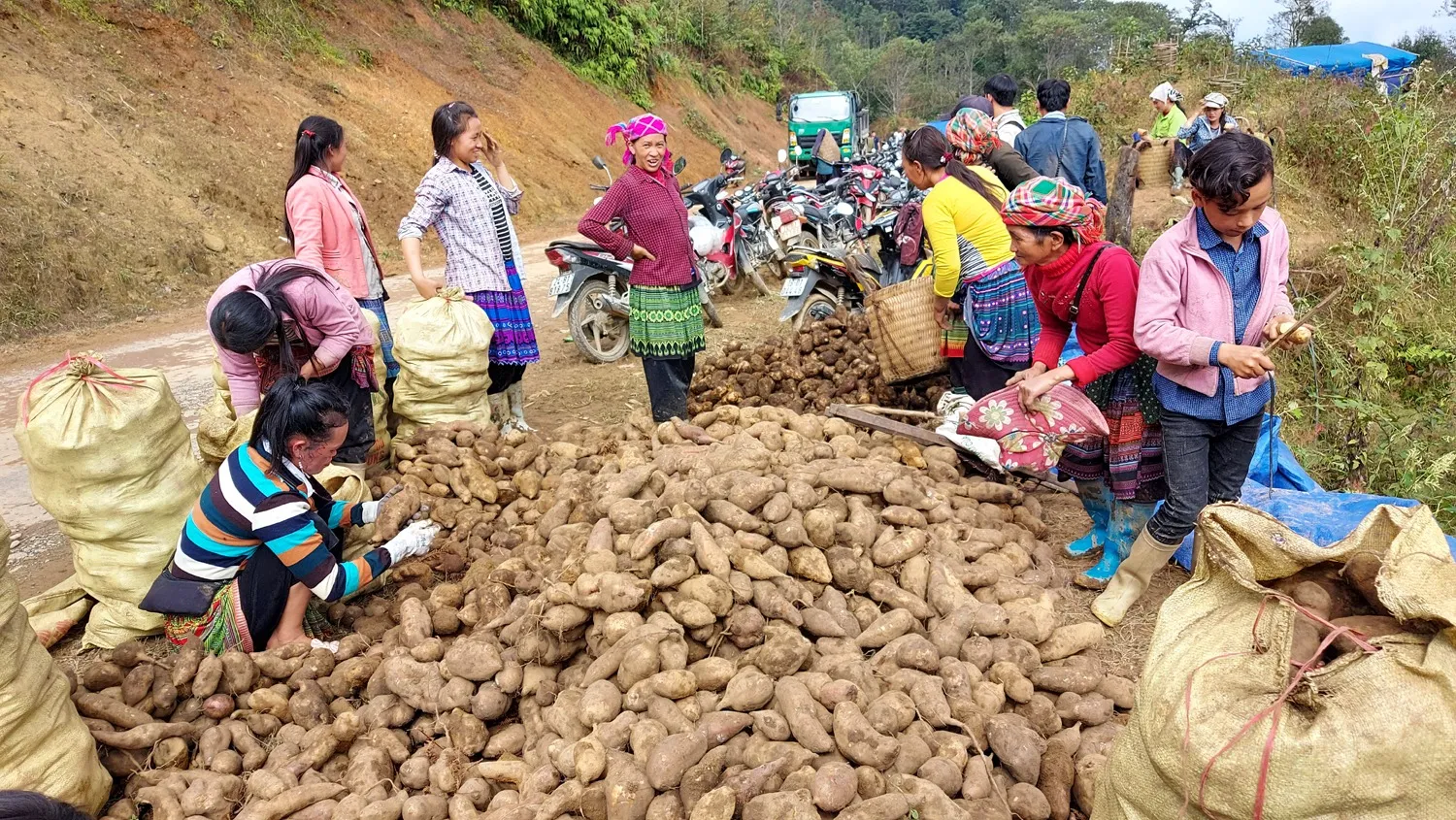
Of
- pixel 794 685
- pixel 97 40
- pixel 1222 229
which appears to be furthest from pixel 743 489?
pixel 97 40

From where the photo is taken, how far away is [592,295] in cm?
689

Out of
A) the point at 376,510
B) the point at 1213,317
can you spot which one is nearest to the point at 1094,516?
the point at 1213,317

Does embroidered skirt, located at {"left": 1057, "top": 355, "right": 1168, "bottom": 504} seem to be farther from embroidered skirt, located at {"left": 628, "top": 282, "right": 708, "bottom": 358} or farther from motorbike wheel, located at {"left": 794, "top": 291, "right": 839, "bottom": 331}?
motorbike wheel, located at {"left": 794, "top": 291, "right": 839, "bottom": 331}

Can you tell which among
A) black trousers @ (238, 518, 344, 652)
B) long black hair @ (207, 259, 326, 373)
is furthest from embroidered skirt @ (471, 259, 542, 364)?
black trousers @ (238, 518, 344, 652)

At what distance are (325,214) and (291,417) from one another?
5.38 ft

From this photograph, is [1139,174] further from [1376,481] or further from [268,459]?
[268,459]

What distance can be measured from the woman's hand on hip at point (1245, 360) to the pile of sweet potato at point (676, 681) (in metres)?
0.95

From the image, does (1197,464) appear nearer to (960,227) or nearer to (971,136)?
(960,227)

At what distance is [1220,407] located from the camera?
8.59ft

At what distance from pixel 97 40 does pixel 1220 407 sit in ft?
44.9

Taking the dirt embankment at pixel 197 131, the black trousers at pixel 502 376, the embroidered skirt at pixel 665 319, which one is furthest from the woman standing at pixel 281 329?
the dirt embankment at pixel 197 131

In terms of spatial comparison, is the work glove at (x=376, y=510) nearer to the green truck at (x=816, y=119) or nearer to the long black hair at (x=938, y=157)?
the long black hair at (x=938, y=157)

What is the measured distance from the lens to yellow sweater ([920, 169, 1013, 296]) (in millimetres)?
3859

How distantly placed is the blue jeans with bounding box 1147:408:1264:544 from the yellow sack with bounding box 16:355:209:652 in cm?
349
